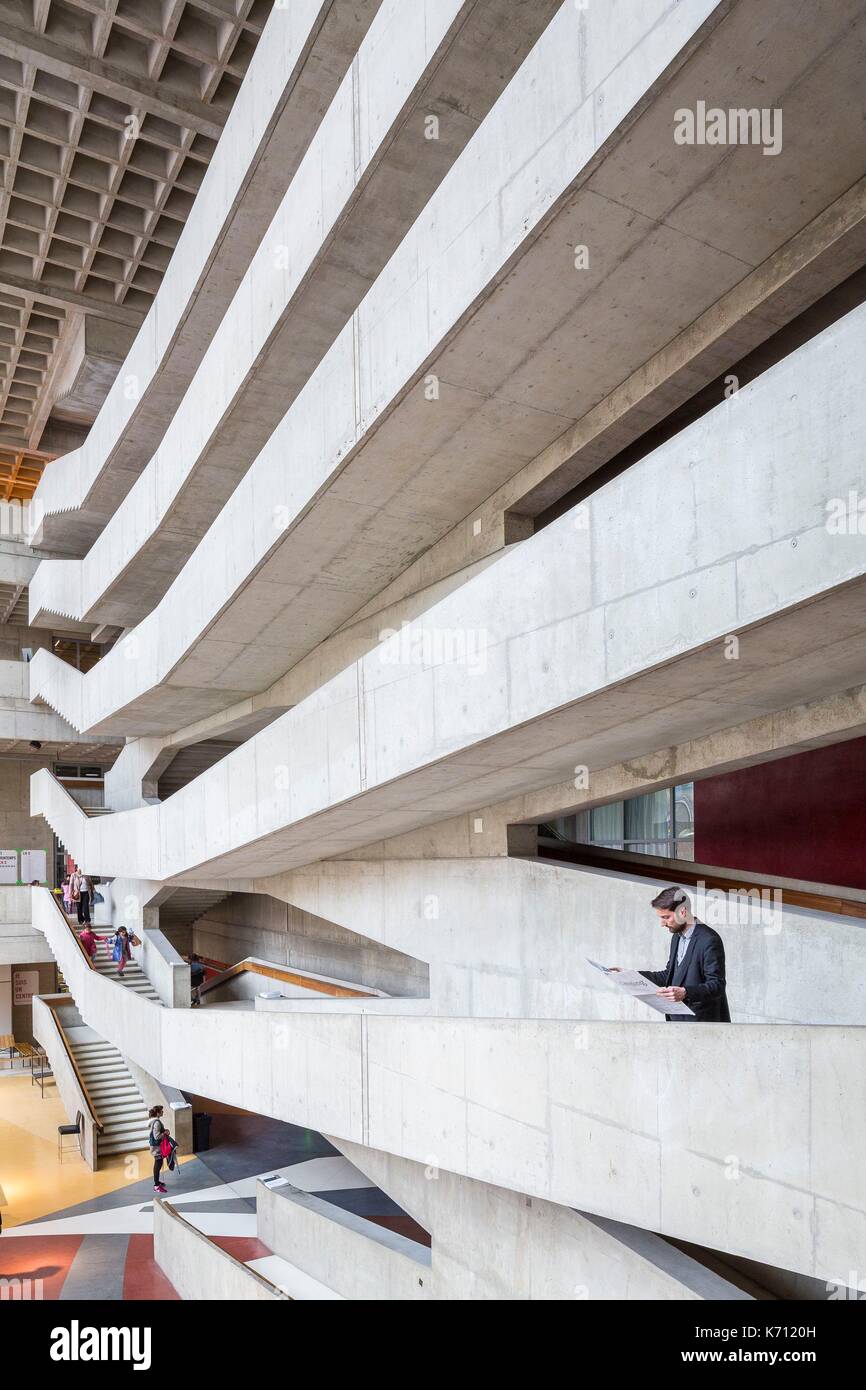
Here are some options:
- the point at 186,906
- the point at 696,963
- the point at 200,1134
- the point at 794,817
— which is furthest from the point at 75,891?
the point at 696,963

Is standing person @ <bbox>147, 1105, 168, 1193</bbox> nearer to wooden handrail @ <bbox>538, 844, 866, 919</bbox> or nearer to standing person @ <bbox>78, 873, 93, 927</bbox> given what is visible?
standing person @ <bbox>78, 873, 93, 927</bbox>

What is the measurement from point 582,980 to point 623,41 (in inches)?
308

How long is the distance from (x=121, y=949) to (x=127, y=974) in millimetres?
753

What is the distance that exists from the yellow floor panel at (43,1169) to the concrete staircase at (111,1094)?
1.13ft

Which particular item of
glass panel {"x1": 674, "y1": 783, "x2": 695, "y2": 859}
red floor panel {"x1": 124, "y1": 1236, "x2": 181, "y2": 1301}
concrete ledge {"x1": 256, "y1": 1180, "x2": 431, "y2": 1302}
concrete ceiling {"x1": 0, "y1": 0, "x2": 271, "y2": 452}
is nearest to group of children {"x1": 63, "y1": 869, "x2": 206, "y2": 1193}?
red floor panel {"x1": 124, "y1": 1236, "x2": 181, "y2": 1301}

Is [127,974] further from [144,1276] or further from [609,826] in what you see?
[609,826]

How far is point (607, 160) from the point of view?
571cm

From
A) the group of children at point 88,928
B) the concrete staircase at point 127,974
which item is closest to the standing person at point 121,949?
the group of children at point 88,928

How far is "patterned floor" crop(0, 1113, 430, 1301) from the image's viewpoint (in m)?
12.0

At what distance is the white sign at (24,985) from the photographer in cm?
2830

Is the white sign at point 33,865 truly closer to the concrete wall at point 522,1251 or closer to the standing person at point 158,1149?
the standing person at point 158,1149

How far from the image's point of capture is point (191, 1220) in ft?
44.7

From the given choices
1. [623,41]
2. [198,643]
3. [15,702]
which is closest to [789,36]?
[623,41]
